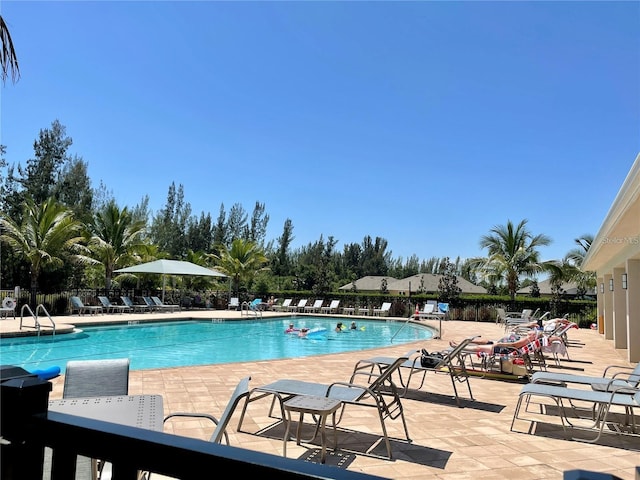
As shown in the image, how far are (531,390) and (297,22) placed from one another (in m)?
10.5

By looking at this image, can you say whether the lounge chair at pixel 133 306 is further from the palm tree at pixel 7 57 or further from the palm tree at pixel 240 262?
the palm tree at pixel 7 57

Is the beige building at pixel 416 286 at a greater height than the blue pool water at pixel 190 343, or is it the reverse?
the beige building at pixel 416 286

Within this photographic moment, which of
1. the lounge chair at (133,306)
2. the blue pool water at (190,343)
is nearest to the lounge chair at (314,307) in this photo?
the blue pool water at (190,343)

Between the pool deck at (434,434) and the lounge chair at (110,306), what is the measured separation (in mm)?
14593

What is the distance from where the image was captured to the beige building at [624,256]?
674 centimetres

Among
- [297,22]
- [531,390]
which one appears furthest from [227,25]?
[531,390]

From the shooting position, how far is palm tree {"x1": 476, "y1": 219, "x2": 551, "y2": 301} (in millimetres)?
25484

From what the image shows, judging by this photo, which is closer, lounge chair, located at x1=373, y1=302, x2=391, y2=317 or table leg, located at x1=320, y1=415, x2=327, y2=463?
table leg, located at x1=320, y1=415, x2=327, y2=463

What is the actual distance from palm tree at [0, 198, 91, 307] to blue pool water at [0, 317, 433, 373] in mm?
5616

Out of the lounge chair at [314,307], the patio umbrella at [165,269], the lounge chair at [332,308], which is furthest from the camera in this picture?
the lounge chair at [314,307]

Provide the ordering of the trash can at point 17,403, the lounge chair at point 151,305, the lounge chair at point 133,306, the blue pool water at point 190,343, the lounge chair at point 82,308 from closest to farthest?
the trash can at point 17,403, the blue pool water at point 190,343, the lounge chair at point 82,308, the lounge chair at point 133,306, the lounge chair at point 151,305

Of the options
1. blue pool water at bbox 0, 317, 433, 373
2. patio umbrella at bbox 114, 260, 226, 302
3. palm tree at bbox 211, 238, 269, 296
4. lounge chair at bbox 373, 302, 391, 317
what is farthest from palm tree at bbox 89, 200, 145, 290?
lounge chair at bbox 373, 302, 391, 317

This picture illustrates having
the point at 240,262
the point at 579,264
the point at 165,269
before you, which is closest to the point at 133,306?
the point at 165,269

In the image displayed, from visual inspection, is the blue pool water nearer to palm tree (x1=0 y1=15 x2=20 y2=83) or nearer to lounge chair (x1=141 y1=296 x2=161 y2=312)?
lounge chair (x1=141 y1=296 x2=161 y2=312)
